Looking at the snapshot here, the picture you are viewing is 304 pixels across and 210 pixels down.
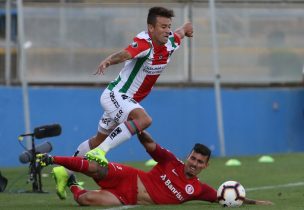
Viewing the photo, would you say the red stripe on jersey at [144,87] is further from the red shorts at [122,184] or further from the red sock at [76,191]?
the red sock at [76,191]

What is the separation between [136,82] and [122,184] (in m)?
Result: 1.55

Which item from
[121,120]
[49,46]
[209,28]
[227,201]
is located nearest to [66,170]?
[121,120]

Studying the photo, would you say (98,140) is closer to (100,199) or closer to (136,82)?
(136,82)

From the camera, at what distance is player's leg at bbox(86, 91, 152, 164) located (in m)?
12.1

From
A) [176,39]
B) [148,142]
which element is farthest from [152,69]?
[148,142]

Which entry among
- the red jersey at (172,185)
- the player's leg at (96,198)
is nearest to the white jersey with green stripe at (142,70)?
the red jersey at (172,185)

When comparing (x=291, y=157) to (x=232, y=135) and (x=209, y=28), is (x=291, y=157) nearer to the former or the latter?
(x=232, y=135)

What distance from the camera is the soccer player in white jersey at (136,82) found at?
12.2 m

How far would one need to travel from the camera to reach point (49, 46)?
66.1ft

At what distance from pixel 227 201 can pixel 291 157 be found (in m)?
8.28

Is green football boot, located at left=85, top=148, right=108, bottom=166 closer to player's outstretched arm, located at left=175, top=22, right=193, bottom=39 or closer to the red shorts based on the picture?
the red shorts

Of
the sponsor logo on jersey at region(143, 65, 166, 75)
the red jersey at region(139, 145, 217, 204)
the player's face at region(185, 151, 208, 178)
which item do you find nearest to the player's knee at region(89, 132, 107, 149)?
the sponsor logo on jersey at region(143, 65, 166, 75)

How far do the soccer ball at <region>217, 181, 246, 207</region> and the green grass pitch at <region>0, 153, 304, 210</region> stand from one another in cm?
10

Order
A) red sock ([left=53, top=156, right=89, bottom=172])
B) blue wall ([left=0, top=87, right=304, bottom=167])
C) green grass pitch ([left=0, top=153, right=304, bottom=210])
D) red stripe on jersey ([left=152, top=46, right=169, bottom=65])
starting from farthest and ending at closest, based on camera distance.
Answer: blue wall ([left=0, top=87, right=304, bottom=167]) → red stripe on jersey ([left=152, top=46, right=169, bottom=65]) → green grass pitch ([left=0, top=153, right=304, bottom=210]) → red sock ([left=53, top=156, right=89, bottom=172])
